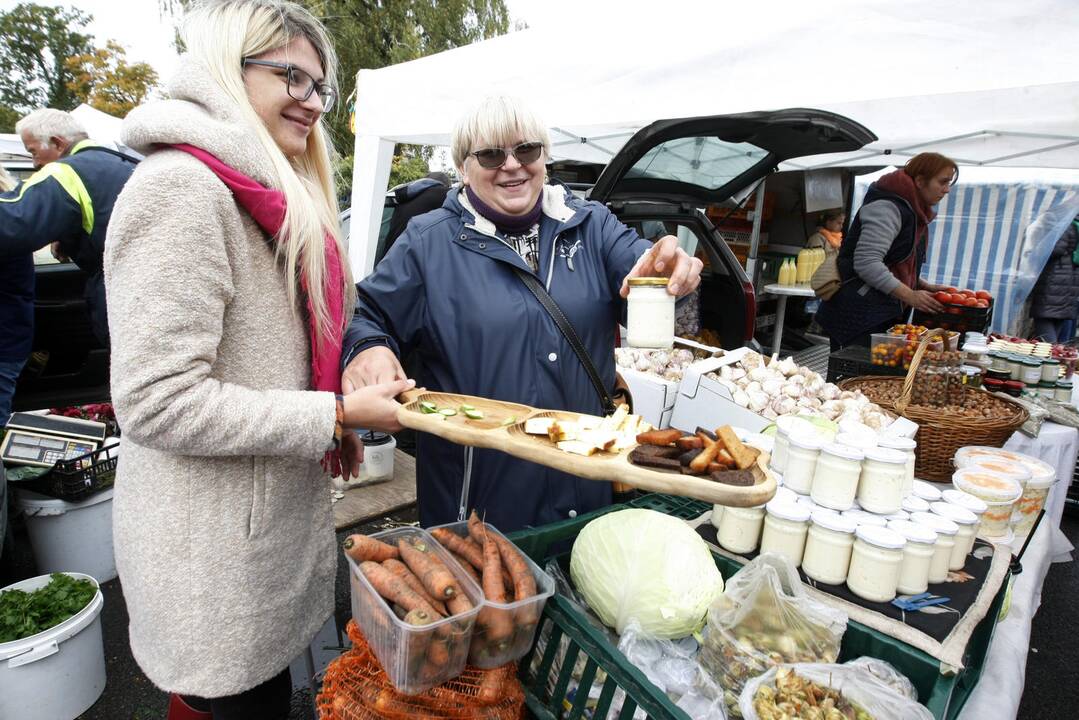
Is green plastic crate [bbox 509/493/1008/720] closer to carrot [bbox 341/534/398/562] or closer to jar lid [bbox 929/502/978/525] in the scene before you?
jar lid [bbox 929/502/978/525]

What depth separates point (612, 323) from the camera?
2.08 meters

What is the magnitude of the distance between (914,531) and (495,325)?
1401 millimetres

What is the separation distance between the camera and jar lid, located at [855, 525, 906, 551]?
5.08ft

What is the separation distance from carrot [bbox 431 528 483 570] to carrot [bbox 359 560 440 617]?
198 millimetres

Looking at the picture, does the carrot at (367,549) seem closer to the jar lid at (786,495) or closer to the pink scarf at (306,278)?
the pink scarf at (306,278)

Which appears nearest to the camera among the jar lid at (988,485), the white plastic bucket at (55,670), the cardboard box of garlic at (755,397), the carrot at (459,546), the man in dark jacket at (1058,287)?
the carrot at (459,546)

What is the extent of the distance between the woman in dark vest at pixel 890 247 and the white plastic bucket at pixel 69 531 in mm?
5497

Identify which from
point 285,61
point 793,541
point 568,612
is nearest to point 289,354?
point 285,61

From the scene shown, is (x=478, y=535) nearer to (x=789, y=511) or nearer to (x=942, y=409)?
(x=789, y=511)

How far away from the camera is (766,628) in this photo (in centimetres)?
141

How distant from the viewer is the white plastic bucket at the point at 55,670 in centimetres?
223

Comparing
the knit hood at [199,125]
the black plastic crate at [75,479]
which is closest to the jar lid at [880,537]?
the knit hood at [199,125]

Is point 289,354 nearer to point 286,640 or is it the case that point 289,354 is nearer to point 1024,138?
point 286,640

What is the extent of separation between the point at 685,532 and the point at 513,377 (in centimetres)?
72
